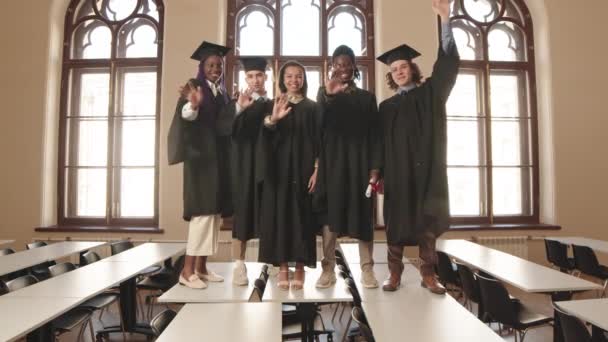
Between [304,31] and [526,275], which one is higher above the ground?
[304,31]

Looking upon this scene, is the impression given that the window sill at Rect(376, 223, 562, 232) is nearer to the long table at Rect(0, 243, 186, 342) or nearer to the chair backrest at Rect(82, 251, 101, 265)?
the long table at Rect(0, 243, 186, 342)

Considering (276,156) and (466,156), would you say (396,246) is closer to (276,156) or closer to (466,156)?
(276,156)

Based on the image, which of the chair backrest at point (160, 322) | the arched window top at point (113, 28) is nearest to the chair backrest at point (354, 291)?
the chair backrest at point (160, 322)

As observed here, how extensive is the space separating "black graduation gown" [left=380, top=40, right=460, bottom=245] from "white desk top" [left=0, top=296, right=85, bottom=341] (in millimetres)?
1992

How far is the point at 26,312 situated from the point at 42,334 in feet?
1.08

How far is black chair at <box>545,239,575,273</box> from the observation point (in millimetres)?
4840

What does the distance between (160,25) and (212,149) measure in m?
3.90

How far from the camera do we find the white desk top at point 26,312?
2096mm

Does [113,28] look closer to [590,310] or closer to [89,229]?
[89,229]

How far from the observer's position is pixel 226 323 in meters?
2.18

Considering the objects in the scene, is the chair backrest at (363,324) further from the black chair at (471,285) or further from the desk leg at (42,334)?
the desk leg at (42,334)

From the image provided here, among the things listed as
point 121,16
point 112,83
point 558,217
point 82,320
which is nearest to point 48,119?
point 112,83

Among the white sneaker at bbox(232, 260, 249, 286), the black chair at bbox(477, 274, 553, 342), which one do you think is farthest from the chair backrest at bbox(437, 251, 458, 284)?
the white sneaker at bbox(232, 260, 249, 286)

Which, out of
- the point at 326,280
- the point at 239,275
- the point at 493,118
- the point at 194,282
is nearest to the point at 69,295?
the point at 194,282
